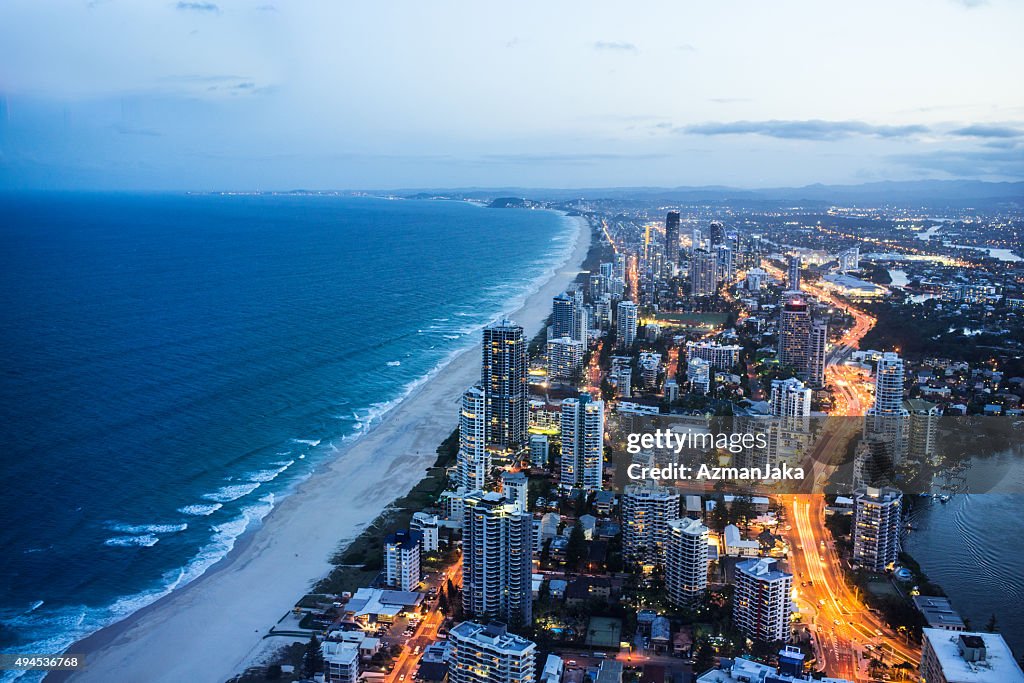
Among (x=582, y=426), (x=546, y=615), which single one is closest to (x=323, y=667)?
(x=546, y=615)

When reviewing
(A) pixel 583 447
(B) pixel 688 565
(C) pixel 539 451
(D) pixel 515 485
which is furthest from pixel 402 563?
(C) pixel 539 451

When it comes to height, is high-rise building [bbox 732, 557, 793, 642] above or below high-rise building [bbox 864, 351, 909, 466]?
below

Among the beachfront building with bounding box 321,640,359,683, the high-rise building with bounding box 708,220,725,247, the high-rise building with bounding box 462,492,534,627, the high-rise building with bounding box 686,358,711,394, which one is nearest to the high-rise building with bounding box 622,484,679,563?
the high-rise building with bounding box 462,492,534,627

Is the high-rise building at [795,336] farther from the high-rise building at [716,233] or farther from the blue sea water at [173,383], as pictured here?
the high-rise building at [716,233]

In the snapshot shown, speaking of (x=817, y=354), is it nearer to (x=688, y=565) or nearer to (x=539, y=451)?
(x=539, y=451)

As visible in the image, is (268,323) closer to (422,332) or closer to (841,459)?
(422,332)

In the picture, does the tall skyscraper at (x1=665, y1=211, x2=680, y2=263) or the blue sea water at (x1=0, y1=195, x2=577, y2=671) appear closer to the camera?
the blue sea water at (x1=0, y1=195, x2=577, y2=671)

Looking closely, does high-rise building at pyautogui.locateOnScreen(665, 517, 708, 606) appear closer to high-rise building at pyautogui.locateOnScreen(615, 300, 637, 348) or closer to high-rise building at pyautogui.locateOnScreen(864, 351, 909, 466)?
high-rise building at pyautogui.locateOnScreen(864, 351, 909, 466)
